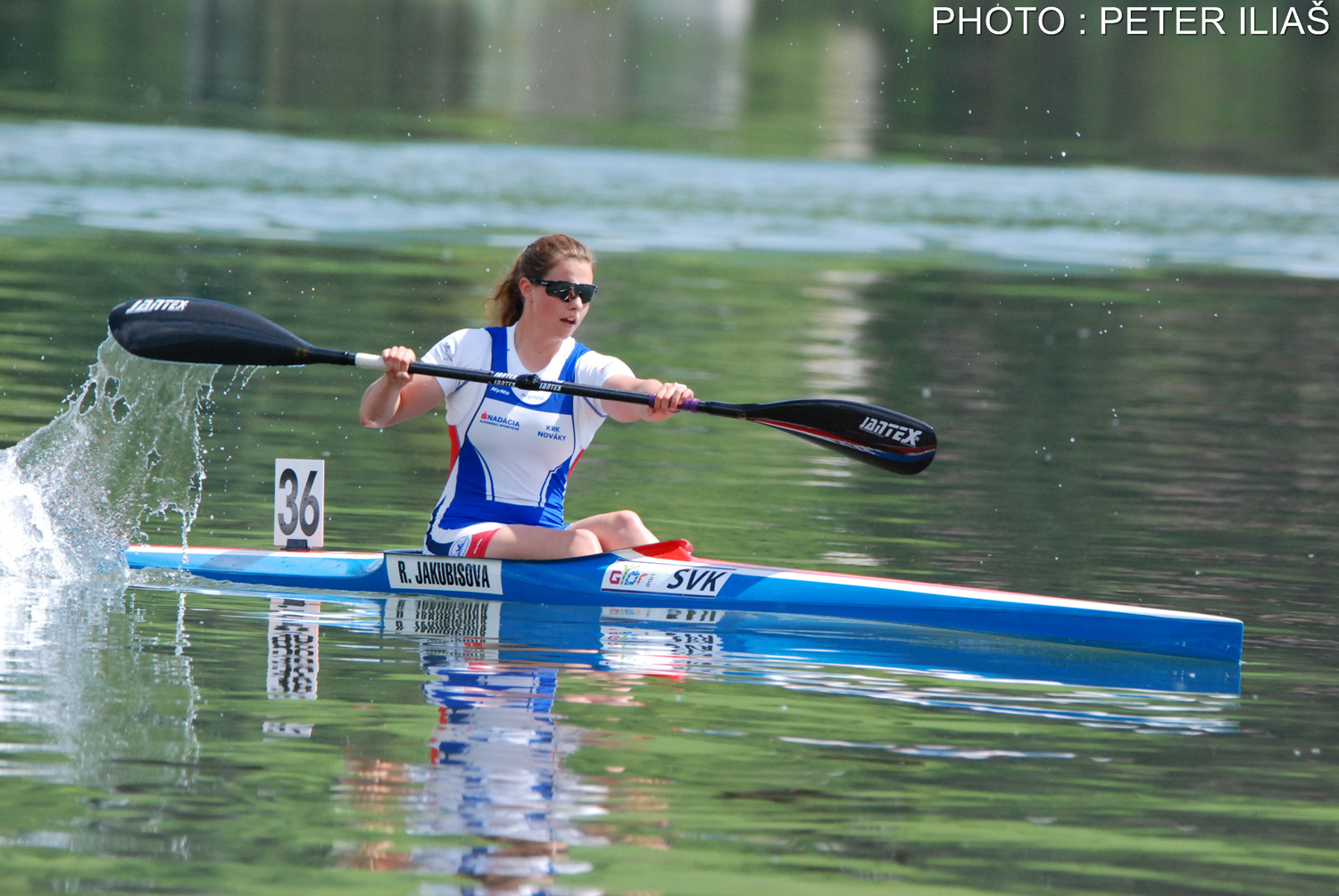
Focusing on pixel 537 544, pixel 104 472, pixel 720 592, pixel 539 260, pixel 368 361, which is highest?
pixel 539 260

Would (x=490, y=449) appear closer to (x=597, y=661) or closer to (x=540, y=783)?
(x=597, y=661)

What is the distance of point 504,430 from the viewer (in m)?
7.23

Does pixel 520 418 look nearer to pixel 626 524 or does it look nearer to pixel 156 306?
pixel 626 524

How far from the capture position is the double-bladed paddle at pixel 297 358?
7578 millimetres

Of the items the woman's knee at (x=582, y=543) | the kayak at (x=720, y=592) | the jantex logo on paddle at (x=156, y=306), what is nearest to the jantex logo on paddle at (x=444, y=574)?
the kayak at (x=720, y=592)

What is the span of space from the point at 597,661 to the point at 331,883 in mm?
2302

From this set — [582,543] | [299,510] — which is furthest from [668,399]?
[299,510]

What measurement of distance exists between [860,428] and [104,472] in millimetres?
3710

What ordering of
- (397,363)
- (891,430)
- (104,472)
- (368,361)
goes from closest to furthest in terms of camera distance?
(397,363) → (368,361) → (891,430) → (104,472)

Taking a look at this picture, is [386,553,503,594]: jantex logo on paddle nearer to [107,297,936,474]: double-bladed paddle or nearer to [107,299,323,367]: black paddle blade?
[107,297,936,474]: double-bladed paddle

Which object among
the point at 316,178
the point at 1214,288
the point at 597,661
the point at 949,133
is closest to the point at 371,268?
the point at 316,178

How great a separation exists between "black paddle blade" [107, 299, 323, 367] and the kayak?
0.94 metres

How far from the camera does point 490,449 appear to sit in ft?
23.9

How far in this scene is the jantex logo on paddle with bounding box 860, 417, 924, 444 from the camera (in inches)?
297
